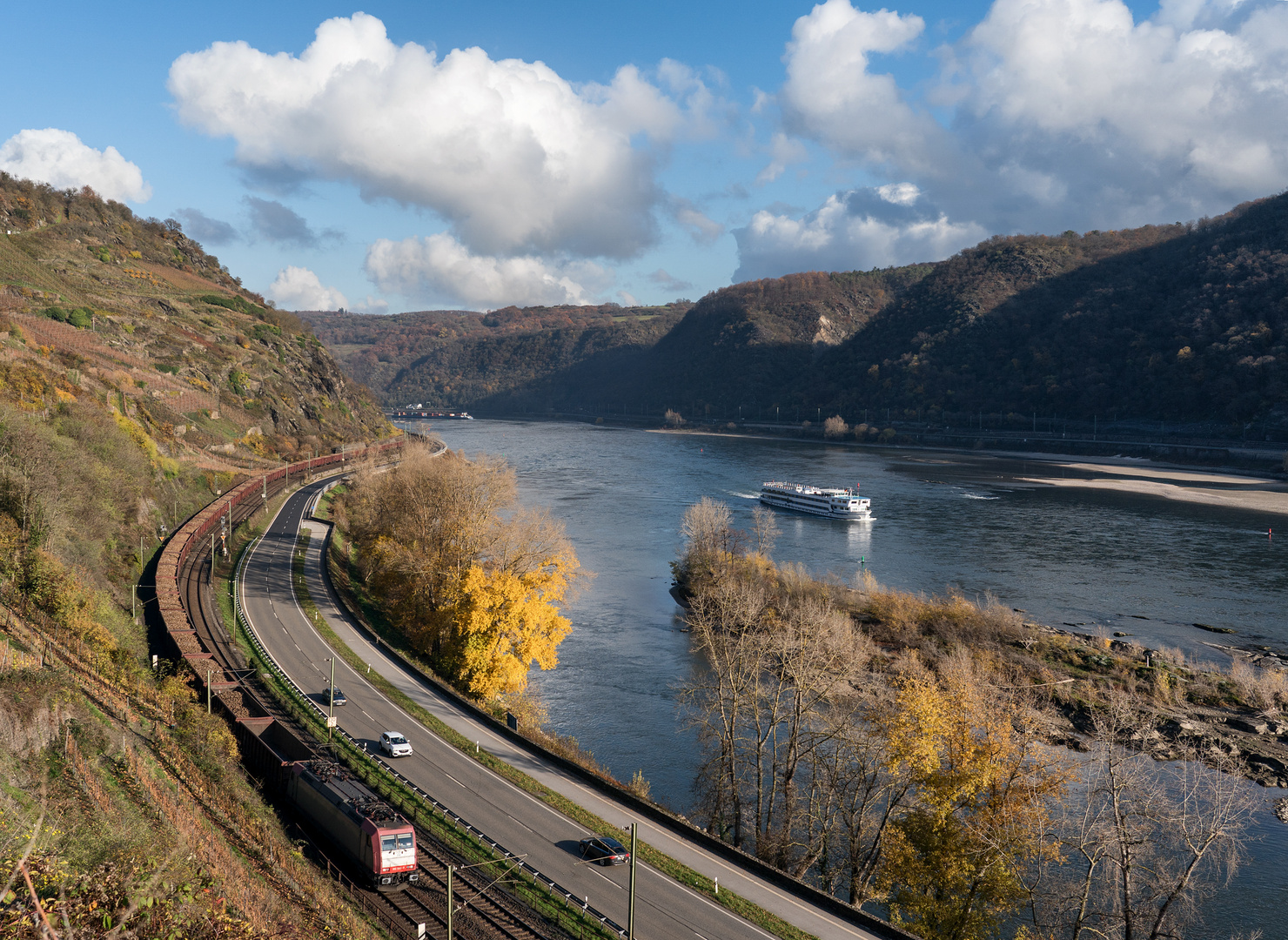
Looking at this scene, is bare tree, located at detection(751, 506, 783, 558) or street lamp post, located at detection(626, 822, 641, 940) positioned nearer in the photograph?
street lamp post, located at detection(626, 822, 641, 940)

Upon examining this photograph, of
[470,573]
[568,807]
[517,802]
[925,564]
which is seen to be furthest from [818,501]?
[517,802]

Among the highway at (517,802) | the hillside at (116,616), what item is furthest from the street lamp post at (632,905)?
the hillside at (116,616)

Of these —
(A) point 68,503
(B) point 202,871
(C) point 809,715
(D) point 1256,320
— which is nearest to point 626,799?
(C) point 809,715

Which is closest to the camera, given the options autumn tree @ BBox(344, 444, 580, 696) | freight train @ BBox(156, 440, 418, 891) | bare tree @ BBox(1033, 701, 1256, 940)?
bare tree @ BBox(1033, 701, 1256, 940)

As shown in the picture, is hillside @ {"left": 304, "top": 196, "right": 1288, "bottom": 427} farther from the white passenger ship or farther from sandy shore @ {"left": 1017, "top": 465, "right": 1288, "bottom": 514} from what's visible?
the white passenger ship

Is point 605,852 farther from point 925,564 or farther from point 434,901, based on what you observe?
point 925,564

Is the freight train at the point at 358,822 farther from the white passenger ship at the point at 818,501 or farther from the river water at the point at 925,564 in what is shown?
the white passenger ship at the point at 818,501

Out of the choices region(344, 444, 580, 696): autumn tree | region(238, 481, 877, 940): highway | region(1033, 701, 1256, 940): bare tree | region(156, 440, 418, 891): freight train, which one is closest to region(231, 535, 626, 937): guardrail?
region(238, 481, 877, 940): highway
